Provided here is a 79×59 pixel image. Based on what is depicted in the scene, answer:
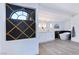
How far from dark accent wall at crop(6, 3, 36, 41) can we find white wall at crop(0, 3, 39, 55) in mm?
123

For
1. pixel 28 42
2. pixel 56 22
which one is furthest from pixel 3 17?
pixel 56 22

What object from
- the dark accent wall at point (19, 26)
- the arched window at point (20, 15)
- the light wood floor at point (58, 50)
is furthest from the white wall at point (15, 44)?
the light wood floor at point (58, 50)

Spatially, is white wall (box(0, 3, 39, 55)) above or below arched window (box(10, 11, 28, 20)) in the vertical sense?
below

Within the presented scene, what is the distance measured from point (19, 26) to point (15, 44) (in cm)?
58

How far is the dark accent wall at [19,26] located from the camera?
3691 millimetres

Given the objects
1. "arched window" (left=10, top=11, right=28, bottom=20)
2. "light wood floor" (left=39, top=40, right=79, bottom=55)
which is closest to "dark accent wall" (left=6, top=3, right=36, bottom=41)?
"arched window" (left=10, top=11, right=28, bottom=20)

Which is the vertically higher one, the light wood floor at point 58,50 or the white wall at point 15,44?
the white wall at point 15,44

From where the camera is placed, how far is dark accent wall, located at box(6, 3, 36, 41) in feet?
12.1

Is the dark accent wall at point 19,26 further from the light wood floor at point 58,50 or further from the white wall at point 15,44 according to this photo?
the light wood floor at point 58,50

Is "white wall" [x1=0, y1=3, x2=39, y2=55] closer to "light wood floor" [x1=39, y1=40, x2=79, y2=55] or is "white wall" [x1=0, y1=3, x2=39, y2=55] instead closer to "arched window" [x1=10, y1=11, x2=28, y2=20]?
"arched window" [x1=10, y1=11, x2=28, y2=20]

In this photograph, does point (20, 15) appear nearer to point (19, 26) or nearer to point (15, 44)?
point (19, 26)

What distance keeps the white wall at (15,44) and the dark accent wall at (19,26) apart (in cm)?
12

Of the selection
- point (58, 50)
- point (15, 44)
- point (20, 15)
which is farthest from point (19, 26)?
point (58, 50)

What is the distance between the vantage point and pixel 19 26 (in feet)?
13.1
